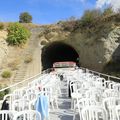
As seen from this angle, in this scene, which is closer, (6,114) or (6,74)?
(6,114)

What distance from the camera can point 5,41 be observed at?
32.3 m

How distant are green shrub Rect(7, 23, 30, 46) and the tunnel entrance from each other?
247cm

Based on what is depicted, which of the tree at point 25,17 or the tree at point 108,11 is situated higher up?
the tree at point 25,17

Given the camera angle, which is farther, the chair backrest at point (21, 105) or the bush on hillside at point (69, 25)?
the bush on hillside at point (69, 25)

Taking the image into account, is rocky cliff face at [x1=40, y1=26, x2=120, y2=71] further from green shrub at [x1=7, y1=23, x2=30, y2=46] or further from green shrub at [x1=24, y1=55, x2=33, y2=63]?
green shrub at [x1=24, y1=55, x2=33, y2=63]

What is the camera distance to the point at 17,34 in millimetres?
32406

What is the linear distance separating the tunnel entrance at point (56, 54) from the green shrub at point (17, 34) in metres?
2.47

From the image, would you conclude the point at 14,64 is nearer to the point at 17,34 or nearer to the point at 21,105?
the point at 17,34

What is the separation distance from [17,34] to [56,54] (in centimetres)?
898

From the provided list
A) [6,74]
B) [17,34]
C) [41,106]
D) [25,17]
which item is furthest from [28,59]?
[41,106]

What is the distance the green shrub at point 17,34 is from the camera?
32.3 m

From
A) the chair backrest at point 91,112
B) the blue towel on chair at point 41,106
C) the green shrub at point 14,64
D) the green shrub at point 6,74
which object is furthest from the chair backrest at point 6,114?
the green shrub at point 14,64

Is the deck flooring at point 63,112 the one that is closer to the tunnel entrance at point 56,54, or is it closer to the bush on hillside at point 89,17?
the bush on hillside at point 89,17

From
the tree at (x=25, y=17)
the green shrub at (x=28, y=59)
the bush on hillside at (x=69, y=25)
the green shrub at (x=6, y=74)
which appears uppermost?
the tree at (x=25, y=17)
